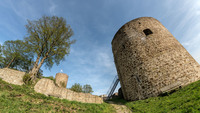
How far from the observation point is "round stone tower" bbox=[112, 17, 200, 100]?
7.21 m

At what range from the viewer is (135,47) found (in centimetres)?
973

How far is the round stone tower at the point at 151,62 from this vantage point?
7.21 m

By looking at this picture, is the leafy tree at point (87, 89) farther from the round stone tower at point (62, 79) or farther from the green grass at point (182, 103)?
the green grass at point (182, 103)

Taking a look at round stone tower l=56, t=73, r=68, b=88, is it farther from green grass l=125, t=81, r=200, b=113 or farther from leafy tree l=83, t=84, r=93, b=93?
green grass l=125, t=81, r=200, b=113

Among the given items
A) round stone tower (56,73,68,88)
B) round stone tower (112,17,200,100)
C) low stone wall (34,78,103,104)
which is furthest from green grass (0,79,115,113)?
round stone tower (56,73,68,88)

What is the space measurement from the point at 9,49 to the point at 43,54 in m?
13.8

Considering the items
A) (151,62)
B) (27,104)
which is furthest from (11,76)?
(151,62)

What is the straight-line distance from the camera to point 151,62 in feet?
27.1

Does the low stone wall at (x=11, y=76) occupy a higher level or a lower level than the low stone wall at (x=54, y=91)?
higher

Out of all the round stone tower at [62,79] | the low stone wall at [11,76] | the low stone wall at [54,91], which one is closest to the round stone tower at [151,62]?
the low stone wall at [54,91]

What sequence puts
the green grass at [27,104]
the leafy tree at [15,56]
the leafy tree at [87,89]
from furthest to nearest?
the leafy tree at [87,89] → the leafy tree at [15,56] → the green grass at [27,104]

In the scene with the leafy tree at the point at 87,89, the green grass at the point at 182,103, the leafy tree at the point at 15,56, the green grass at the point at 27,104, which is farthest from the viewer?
the leafy tree at the point at 87,89

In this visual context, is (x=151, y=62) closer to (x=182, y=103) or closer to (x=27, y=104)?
(x=182, y=103)

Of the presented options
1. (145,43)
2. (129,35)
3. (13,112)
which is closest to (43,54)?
(13,112)
